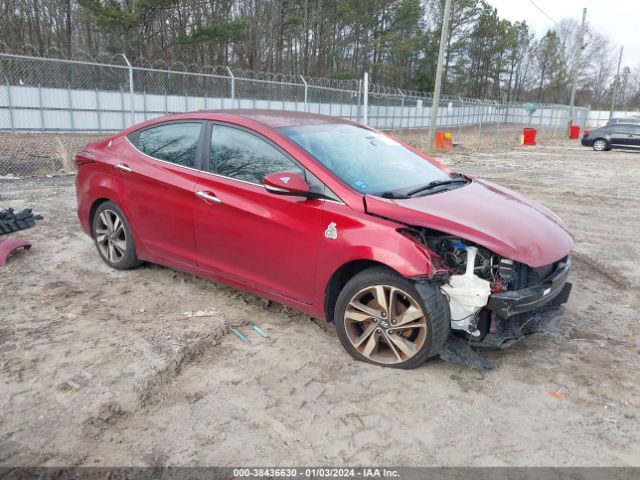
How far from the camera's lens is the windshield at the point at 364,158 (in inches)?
144

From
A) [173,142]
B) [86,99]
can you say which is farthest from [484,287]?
[86,99]

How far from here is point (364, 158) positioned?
3955mm

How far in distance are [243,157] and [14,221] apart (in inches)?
152

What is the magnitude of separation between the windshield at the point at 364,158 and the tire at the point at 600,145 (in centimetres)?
2412

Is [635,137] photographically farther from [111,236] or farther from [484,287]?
[111,236]

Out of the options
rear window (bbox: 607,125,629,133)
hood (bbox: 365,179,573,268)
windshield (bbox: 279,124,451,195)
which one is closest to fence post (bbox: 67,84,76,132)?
windshield (bbox: 279,124,451,195)

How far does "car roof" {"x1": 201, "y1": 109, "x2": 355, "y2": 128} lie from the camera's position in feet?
13.2

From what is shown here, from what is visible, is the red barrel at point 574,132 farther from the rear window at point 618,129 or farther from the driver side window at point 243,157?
the driver side window at point 243,157

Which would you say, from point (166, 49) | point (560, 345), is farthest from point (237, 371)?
point (166, 49)

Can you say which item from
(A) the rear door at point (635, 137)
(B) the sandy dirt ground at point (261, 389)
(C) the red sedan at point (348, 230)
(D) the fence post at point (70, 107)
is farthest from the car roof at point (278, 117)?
(A) the rear door at point (635, 137)

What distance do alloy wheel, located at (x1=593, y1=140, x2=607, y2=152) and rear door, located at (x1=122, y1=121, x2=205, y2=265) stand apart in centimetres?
2537

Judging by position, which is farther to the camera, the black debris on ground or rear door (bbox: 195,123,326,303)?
the black debris on ground

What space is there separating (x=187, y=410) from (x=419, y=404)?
4.33ft

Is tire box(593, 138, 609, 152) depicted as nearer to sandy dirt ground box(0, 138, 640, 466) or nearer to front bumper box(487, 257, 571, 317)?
Answer: sandy dirt ground box(0, 138, 640, 466)
